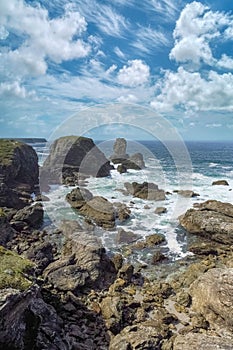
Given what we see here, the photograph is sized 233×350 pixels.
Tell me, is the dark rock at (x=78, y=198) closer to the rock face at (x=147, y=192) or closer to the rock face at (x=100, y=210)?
the rock face at (x=100, y=210)

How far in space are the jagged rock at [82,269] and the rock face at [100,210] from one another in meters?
9.01

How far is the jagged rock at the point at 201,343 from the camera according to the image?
12.4 meters

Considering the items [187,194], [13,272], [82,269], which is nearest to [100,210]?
[82,269]

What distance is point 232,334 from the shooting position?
14922mm

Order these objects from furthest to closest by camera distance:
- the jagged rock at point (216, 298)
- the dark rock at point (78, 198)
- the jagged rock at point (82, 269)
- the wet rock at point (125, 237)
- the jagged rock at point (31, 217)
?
the dark rock at point (78, 198)
the jagged rock at point (31, 217)
the wet rock at point (125, 237)
the jagged rock at point (82, 269)
the jagged rock at point (216, 298)

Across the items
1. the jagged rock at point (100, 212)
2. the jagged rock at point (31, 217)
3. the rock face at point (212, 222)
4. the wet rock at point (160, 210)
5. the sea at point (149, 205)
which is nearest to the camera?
the sea at point (149, 205)

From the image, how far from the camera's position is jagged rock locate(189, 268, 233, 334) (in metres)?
15.7

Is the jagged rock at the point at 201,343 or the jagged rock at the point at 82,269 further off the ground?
the jagged rock at the point at 201,343

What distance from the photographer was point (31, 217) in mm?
31766

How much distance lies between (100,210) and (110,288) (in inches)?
657

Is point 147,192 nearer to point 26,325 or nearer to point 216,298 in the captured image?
point 216,298

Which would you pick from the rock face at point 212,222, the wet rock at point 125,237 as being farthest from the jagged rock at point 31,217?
the rock face at point 212,222

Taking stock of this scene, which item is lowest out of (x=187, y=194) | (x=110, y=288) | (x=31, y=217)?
(x=110, y=288)

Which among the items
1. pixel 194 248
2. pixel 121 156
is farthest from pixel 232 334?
pixel 121 156
